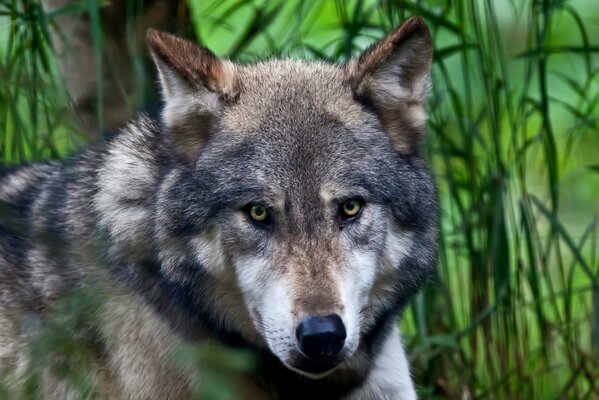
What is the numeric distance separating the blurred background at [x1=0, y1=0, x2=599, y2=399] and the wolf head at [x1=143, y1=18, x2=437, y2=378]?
1.70ft

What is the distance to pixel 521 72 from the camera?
6109mm

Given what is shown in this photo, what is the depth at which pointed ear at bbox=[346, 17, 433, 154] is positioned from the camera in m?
3.98

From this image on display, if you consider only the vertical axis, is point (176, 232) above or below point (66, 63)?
below

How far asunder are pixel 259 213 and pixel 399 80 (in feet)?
2.55

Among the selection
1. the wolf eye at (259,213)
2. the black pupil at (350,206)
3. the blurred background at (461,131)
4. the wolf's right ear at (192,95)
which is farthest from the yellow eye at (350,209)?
the blurred background at (461,131)

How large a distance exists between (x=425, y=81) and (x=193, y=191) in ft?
3.15

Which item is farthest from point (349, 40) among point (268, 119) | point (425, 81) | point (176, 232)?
point (176, 232)

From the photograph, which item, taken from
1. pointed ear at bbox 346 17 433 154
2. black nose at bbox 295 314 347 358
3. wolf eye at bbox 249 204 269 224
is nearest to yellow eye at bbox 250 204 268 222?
wolf eye at bbox 249 204 269 224

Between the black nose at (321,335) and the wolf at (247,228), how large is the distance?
0.03 m

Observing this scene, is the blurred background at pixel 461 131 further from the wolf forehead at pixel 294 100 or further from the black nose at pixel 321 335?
the black nose at pixel 321 335

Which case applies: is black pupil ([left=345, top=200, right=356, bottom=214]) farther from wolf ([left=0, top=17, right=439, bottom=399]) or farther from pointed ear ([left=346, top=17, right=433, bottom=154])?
pointed ear ([left=346, top=17, right=433, bottom=154])

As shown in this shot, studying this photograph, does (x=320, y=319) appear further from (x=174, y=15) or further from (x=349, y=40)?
(x=174, y=15)

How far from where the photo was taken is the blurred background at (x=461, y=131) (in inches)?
188

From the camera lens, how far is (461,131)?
5.02 m
